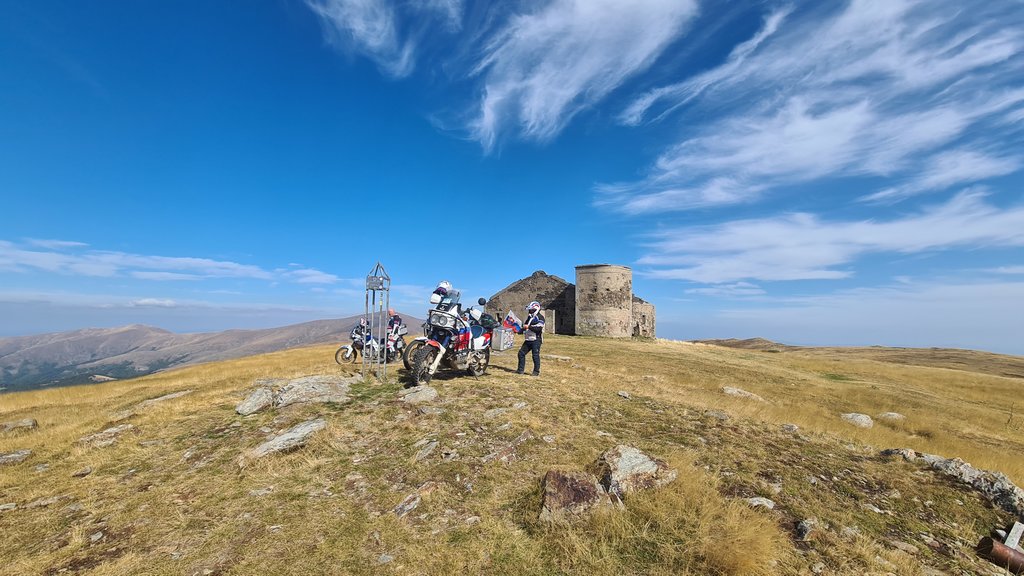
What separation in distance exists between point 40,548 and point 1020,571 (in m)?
10.2

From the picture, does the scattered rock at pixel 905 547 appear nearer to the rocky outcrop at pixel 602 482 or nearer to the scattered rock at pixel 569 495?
the rocky outcrop at pixel 602 482

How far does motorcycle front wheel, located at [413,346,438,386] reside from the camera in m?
10.4

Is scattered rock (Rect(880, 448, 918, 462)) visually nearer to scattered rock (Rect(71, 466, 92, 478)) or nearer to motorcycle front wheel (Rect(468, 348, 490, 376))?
motorcycle front wheel (Rect(468, 348, 490, 376))

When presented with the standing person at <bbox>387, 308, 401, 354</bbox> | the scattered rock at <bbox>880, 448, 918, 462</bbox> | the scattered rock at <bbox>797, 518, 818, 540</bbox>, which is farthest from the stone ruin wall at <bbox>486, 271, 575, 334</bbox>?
the scattered rock at <bbox>797, 518, 818, 540</bbox>

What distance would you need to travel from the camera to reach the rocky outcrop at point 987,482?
5.30 meters

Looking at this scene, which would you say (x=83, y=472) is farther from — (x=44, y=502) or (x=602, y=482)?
(x=602, y=482)

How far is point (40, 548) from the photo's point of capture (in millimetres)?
4422

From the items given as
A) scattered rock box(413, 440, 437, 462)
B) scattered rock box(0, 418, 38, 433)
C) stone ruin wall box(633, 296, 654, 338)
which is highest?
stone ruin wall box(633, 296, 654, 338)

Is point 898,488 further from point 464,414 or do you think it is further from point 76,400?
point 76,400

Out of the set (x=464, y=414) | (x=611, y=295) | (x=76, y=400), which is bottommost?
(x=76, y=400)

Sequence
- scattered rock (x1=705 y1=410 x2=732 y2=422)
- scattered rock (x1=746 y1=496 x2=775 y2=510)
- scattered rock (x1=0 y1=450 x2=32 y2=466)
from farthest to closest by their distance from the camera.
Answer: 1. scattered rock (x1=705 y1=410 x2=732 y2=422)
2. scattered rock (x1=0 y1=450 x2=32 y2=466)
3. scattered rock (x1=746 y1=496 x2=775 y2=510)

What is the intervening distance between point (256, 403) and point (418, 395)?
3.64 m

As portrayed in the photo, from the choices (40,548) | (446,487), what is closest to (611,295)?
(446,487)

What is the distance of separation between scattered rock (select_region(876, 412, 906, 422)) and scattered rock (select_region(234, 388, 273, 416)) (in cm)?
1797
